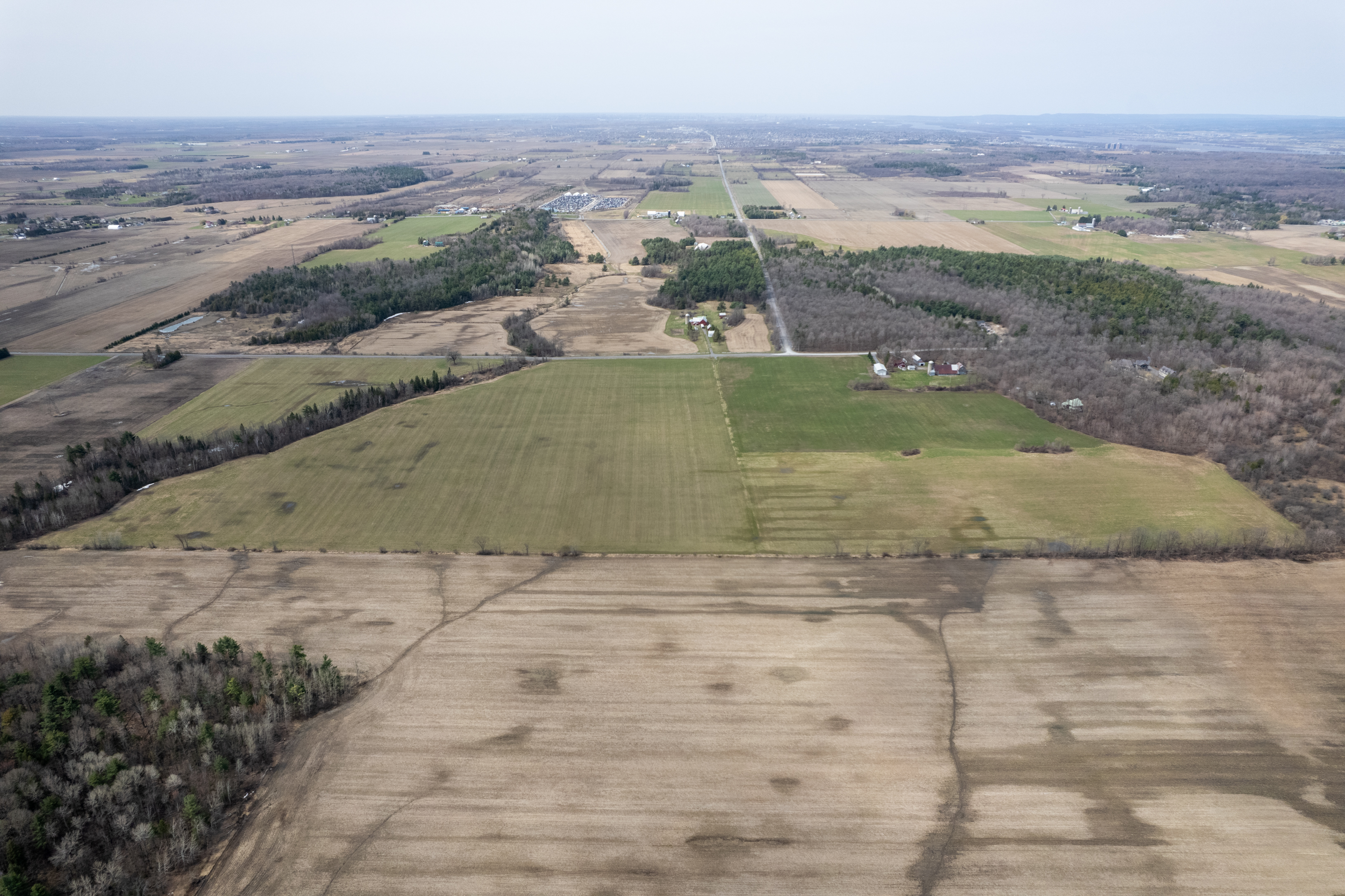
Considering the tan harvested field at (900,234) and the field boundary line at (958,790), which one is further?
the tan harvested field at (900,234)

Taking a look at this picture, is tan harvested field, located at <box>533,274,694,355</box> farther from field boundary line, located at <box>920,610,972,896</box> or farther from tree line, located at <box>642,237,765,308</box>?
field boundary line, located at <box>920,610,972,896</box>

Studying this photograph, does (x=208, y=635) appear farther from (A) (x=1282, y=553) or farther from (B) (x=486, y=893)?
(A) (x=1282, y=553)

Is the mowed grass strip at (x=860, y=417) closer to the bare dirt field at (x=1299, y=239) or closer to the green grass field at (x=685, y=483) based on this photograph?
the green grass field at (x=685, y=483)

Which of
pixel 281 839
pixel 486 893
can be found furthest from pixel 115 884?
pixel 486 893

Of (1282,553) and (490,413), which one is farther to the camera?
(490,413)

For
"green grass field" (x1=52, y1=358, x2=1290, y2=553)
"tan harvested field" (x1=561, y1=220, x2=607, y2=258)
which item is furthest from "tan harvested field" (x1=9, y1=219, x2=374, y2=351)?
"tan harvested field" (x1=561, y1=220, x2=607, y2=258)

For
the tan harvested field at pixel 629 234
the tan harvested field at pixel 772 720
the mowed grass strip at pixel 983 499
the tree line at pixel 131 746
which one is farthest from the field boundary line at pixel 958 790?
the tan harvested field at pixel 629 234

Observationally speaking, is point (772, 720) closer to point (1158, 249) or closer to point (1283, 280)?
point (1283, 280)
